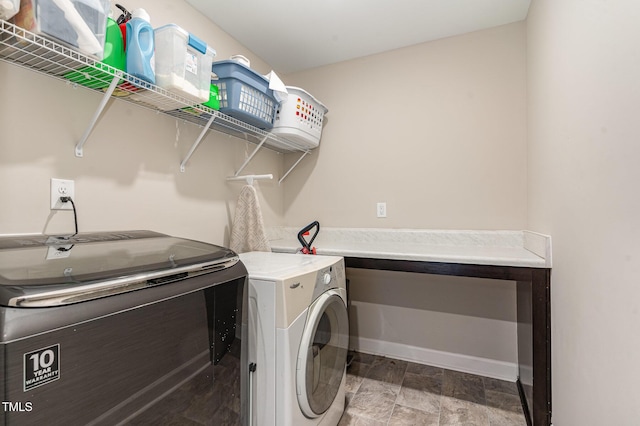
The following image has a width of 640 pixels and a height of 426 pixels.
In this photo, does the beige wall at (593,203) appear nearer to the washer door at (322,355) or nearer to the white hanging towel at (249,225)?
the washer door at (322,355)

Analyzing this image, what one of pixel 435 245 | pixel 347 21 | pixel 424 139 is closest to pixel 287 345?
pixel 435 245

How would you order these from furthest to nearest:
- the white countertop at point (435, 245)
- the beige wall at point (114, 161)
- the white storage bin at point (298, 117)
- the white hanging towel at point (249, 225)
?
the white storage bin at point (298, 117) → the white hanging towel at point (249, 225) → the white countertop at point (435, 245) → the beige wall at point (114, 161)

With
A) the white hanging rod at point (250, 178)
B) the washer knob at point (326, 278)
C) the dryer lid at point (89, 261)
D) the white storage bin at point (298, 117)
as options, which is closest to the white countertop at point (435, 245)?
the washer knob at point (326, 278)

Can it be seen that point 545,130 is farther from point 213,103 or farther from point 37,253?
point 37,253

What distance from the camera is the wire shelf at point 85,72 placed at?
91cm

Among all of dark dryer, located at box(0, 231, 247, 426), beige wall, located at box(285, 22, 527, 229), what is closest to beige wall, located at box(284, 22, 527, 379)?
beige wall, located at box(285, 22, 527, 229)

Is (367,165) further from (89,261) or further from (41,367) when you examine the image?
(41,367)

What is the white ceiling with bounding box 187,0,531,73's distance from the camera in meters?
1.82

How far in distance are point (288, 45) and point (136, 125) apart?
1324mm

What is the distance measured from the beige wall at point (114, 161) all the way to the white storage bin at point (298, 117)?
1.22 ft

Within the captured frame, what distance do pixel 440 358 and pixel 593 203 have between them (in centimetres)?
166

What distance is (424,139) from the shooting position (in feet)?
7.38

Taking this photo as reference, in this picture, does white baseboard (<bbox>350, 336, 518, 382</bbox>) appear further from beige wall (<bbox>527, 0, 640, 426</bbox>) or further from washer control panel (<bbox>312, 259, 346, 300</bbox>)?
washer control panel (<bbox>312, 259, 346, 300</bbox>)

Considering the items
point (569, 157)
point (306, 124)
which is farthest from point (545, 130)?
point (306, 124)
